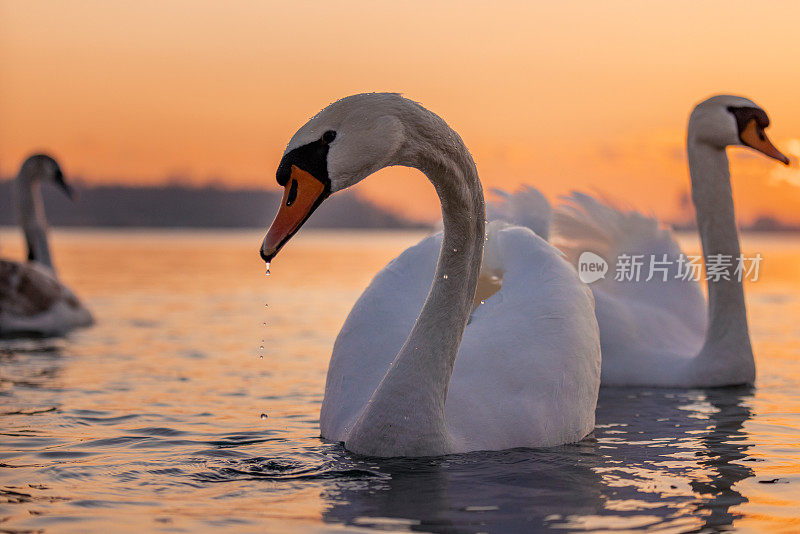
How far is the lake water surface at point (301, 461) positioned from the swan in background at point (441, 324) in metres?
0.16

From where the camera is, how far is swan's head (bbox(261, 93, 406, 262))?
4320mm

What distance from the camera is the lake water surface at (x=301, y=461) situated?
15.0 feet

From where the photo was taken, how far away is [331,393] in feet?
19.8

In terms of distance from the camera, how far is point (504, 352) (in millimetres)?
5875

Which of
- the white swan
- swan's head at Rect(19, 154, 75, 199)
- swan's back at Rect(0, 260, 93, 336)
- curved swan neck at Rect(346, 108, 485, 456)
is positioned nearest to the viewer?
curved swan neck at Rect(346, 108, 485, 456)

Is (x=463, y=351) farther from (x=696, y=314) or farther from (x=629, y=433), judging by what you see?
(x=696, y=314)

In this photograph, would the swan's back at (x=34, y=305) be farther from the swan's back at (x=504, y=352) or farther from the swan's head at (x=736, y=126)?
the swan's head at (x=736, y=126)

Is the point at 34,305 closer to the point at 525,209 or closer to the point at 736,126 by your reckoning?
the point at 525,209

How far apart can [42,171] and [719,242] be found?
10.9 metres

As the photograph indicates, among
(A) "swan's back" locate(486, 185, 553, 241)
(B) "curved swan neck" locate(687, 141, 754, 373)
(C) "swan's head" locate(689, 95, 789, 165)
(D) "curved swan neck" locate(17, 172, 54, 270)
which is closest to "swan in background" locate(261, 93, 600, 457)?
(A) "swan's back" locate(486, 185, 553, 241)

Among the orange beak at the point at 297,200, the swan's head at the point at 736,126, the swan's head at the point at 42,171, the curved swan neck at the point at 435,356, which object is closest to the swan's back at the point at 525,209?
the swan's head at the point at 736,126

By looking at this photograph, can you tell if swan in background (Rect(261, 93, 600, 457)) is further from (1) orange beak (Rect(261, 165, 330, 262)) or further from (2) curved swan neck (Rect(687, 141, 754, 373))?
(2) curved swan neck (Rect(687, 141, 754, 373))

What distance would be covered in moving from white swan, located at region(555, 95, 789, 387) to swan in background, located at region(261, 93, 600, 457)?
194 cm

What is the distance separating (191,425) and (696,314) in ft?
15.0
